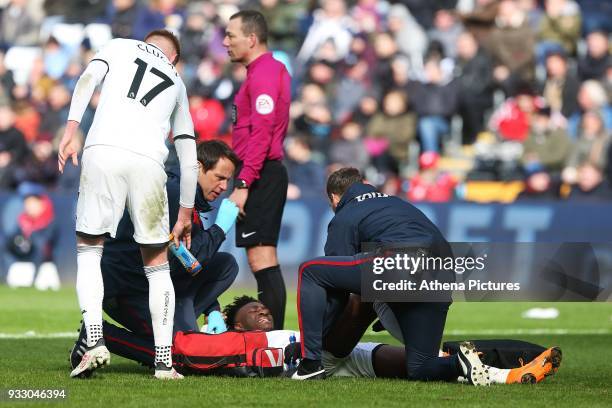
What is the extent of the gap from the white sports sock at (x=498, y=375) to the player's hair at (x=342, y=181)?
1403mm

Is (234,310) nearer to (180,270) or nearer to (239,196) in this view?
(180,270)

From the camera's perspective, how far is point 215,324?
8875 millimetres

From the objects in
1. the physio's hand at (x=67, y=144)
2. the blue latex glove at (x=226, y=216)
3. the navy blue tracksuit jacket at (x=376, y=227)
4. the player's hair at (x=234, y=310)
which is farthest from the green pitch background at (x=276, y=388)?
the physio's hand at (x=67, y=144)

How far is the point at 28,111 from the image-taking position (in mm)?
21422

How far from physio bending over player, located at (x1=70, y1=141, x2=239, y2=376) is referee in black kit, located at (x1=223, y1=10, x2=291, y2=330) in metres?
1.04

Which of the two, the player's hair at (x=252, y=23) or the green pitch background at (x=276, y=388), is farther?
the player's hair at (x=252, y=23)

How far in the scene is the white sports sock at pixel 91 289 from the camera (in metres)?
7.65

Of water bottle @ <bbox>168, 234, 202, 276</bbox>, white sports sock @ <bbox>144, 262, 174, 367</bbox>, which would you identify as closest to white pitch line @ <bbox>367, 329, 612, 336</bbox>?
water bottle @ <bbox>168, 234, 202, 276</bbox>

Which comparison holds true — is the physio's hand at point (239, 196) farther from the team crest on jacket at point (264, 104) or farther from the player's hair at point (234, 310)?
the player's hair at point (234, 310)

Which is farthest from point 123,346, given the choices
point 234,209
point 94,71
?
point 94,71

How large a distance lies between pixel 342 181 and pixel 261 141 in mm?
1806

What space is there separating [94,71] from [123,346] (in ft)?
5.80

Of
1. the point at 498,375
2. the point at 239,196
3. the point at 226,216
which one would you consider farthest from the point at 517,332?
the point at 498,375

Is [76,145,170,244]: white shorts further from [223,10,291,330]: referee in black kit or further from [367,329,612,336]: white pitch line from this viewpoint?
[367,329,612,336]: white pitch line
